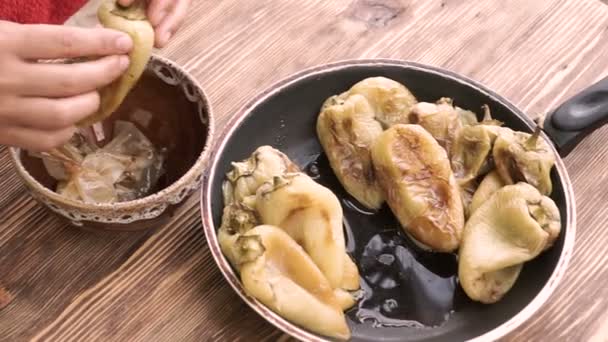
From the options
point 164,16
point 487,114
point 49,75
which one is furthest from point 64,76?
point 487,114

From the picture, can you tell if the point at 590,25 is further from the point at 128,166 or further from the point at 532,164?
the point at 128,166

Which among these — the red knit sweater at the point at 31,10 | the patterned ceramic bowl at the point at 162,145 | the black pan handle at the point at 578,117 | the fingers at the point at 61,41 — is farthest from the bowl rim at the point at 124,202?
the black pan handle at the point at 578,117

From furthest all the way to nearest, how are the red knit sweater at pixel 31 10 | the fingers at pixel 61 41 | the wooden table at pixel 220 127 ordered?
the red knit sweater at pixel 31 10, the wooden table at pixel 220 127, the fingers at pixel 61 41

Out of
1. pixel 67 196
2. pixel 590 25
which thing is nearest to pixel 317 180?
pixel 67 196

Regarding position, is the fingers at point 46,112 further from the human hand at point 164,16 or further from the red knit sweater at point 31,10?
the red knit sweater at point 31,10

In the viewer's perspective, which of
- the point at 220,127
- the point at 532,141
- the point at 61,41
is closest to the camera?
the point at 61,41

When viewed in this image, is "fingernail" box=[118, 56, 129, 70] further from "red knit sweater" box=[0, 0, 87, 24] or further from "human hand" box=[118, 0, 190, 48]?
"red knit sweater" box=[0, 0, 87, 24]

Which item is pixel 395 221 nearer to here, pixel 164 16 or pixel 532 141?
pixel 532 141

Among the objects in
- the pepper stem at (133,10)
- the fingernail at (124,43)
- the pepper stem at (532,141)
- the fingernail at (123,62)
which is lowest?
the pepper stem at (532,141)
